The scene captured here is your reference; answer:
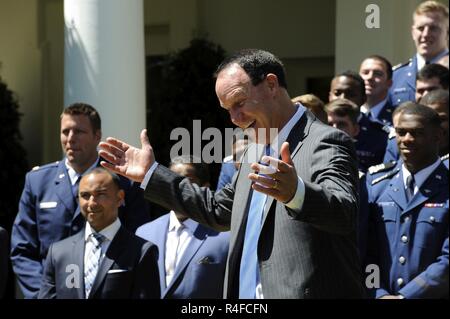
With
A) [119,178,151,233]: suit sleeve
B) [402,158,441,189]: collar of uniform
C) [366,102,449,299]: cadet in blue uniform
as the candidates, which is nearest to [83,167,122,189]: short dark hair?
[119,178,151,233]: suit sleeve

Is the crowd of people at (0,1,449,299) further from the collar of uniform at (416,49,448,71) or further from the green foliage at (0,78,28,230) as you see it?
the green foliage at (0,78,28,230)

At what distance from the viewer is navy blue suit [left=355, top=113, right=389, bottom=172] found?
650 centimetres

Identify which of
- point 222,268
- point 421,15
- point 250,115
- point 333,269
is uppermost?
point 421,15

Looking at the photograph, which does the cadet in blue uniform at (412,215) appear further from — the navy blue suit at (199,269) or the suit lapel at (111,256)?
the suit lapel at (111,256)

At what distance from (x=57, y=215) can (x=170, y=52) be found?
4983mm

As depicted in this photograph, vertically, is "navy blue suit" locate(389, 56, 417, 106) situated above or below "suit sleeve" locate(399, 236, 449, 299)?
above

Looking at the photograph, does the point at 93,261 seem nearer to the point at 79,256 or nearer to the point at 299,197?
the point at 79,256

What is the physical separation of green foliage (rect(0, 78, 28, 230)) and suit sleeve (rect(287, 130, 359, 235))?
6.82 m

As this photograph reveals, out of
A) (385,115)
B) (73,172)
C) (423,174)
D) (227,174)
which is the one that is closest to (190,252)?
(227,174)

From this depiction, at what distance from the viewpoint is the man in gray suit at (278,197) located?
11.1ft

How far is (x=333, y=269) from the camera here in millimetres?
3586
